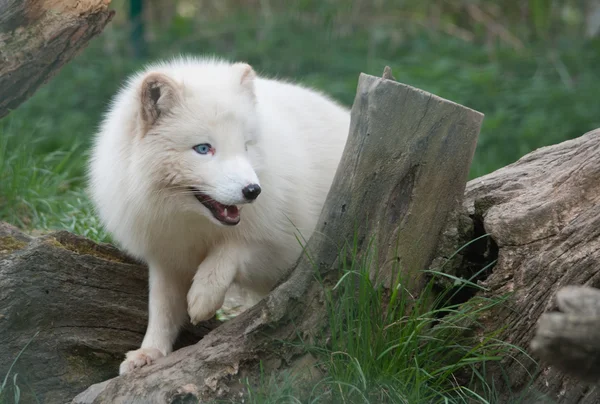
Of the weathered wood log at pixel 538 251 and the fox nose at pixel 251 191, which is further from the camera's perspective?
the fox nose at pixel 251 191

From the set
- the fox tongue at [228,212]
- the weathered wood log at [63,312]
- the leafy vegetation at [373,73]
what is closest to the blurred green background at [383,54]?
the leafy vegetation at [373,73]

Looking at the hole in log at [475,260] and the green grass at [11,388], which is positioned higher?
the hole in log at [475,260]

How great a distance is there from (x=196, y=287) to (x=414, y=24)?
754 cm

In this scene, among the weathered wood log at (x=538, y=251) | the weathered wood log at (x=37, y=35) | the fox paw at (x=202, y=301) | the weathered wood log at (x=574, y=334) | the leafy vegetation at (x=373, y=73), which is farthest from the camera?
the weathered wood log at (x=37, y=35)

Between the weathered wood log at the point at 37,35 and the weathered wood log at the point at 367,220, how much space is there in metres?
1.39

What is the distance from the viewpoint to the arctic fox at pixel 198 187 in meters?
3.47

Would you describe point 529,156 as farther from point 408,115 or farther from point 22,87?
point 22,87

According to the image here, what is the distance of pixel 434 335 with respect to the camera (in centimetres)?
324

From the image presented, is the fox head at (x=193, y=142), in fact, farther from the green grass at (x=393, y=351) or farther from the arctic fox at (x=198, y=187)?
the green grass at (x=393, y=351)

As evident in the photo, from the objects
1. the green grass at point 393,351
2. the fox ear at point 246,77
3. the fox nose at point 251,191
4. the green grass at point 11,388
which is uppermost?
the fox ear at point 246,77

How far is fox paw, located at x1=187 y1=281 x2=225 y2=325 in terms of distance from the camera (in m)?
3.54

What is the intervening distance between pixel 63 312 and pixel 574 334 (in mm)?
2442

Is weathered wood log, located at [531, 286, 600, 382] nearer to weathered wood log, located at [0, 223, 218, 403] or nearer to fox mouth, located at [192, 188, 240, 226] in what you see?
fox mouth, located at [192, 188, 240, 226]

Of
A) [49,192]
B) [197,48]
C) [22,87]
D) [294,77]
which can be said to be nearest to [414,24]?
[294,77]
